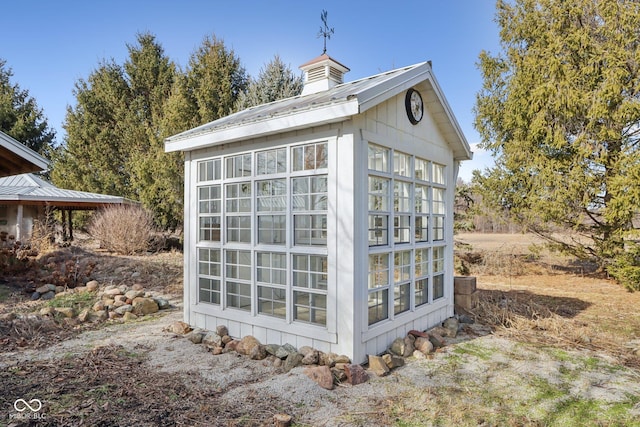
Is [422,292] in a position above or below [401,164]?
below

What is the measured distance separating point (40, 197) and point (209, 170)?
10982 millimetres

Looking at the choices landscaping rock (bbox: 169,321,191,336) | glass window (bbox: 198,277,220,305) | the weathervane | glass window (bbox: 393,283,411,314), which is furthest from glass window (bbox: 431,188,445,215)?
landscaping rock (bbox: 169,321,191,336)

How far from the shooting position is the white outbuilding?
160 inches

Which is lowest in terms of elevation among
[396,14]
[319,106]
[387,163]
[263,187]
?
[263,187]

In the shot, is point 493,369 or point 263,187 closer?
point 493,369

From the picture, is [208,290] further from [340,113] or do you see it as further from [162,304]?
[340,113]

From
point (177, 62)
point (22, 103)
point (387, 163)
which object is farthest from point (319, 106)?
point (22, 103)

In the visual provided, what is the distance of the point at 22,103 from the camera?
22828 millimetres

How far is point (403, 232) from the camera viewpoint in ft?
16.2

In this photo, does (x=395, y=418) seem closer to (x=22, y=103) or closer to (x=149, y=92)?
(x=149, y=92)

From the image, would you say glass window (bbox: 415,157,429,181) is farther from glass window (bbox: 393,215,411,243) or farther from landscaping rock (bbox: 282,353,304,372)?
landscaping rock (bbox: 282,353,304,372)

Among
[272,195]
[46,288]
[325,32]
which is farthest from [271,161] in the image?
[46,288]

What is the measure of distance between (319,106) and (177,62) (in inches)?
657

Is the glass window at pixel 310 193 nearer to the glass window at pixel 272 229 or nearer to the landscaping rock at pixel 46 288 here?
the glass window at pixel 272 229
